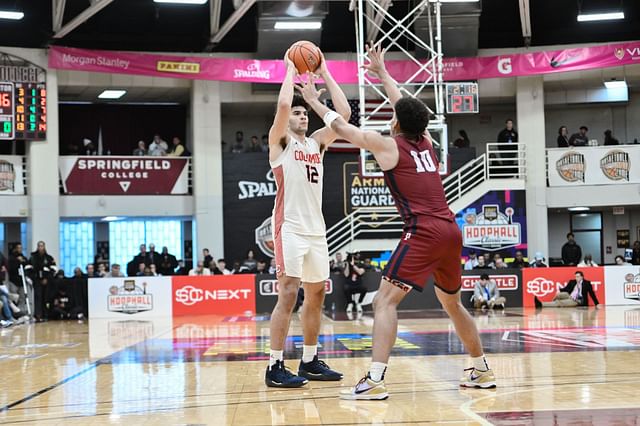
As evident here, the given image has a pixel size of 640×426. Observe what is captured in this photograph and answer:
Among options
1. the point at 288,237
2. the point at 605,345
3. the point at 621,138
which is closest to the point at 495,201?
the point at 621,138

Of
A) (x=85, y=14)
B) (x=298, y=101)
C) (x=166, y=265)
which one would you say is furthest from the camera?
(x=166, y=265)

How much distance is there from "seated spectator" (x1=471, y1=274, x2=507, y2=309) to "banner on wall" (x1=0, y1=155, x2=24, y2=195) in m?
14.0

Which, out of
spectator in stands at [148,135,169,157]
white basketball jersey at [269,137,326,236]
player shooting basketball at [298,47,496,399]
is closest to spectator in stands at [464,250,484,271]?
spectator in stands at [148,135,169,157]

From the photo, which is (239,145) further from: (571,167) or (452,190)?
(571,167)

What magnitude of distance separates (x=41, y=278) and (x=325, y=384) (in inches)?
654

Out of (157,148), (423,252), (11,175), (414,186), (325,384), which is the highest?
(157,148)

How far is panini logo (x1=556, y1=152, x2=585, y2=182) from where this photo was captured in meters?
26.9

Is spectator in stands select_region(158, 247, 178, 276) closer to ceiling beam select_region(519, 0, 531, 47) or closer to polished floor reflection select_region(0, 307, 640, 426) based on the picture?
polished floor reflection select_region(0, 307, 640, 426)

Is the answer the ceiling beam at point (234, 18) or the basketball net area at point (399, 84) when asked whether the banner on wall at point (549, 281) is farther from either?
the ceiling beam at point (234, 18)

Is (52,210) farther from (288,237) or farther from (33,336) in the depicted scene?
(288,237)

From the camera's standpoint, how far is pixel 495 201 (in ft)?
85.1

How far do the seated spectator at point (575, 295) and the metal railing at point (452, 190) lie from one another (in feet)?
18.1

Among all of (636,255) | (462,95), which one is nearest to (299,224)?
(462,95)

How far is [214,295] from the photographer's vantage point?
21.4 meters
